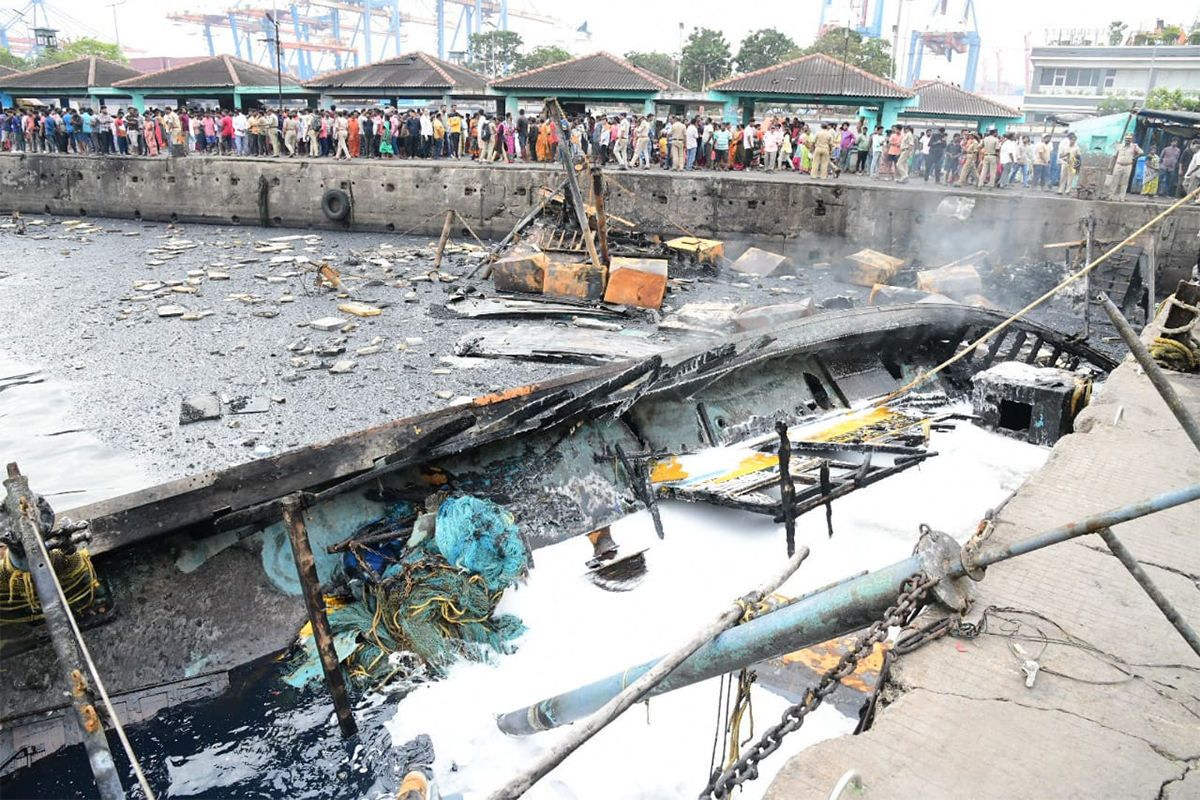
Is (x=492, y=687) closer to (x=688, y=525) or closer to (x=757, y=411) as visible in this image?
(x=688, y=525)

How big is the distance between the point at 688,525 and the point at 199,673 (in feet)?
12.7

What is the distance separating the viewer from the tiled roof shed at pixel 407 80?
2352cm

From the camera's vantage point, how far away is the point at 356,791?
456 cm

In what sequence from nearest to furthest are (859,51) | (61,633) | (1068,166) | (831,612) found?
(831,612) → (61,633) → (1068,166) → (859,51)

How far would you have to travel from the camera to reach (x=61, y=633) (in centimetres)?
333

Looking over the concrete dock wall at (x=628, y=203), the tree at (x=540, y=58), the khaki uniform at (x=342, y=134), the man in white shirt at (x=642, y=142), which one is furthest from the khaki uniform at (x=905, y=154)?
the tree at (x=540, y=58)

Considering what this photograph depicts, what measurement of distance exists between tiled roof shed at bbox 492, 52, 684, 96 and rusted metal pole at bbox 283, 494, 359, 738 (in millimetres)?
20801

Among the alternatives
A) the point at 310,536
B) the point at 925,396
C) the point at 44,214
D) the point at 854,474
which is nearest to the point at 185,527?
the point at 310,536

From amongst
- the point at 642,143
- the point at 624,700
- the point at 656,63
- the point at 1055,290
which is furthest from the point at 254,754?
the point at 656,63

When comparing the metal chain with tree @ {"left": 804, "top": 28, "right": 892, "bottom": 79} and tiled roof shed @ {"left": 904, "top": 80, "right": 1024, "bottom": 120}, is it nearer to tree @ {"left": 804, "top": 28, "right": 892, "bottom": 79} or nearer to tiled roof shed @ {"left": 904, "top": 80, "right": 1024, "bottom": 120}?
tiled roof shed @ {"left": 904, "top": 80, "right": 1024, "bottom": 120}

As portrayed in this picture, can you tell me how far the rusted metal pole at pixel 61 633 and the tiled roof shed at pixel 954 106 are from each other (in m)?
25.4

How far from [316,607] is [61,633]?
4.29ft

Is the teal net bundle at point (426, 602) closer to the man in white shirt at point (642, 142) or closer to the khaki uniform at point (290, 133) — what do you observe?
the man in white shirt at point (642, 142)

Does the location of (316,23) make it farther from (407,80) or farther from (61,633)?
(61,633)
